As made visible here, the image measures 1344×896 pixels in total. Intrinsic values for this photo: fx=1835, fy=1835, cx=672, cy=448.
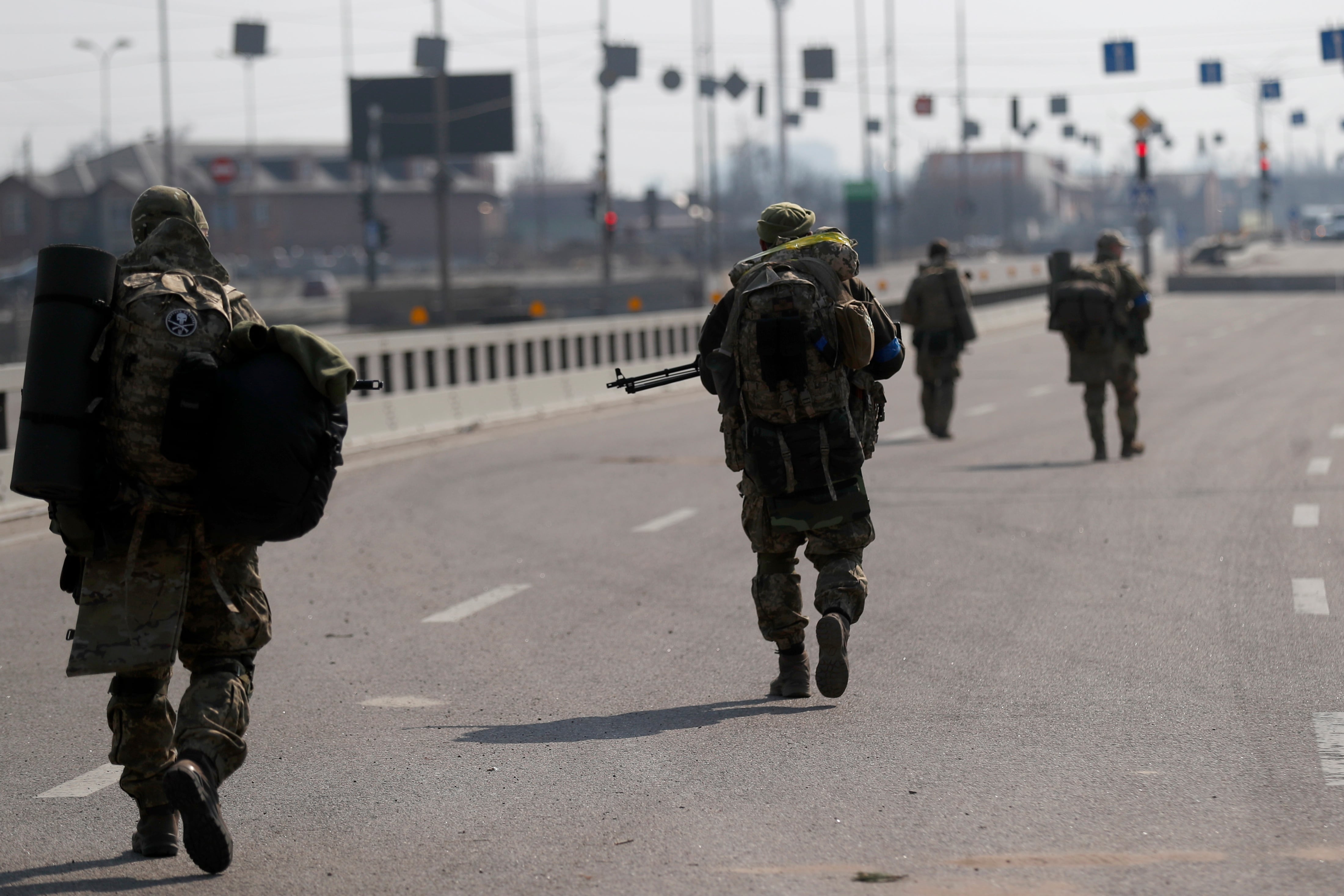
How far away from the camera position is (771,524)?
22.1 feet

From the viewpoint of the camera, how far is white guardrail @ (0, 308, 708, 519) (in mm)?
18328

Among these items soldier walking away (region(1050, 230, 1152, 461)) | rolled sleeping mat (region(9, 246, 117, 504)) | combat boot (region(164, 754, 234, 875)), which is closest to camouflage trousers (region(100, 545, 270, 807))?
combat boot (region(164, 754, 234, 875))

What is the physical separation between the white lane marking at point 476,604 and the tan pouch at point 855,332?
3.16 m

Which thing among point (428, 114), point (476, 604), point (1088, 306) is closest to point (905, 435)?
point (1088, 306)

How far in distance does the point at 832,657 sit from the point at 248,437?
2.55 m

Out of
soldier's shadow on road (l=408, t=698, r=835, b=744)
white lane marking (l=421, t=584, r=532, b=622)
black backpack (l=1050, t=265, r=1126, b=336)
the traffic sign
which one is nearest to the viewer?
soldier's shadow on road (l=408, t=698, r=835, b=744)

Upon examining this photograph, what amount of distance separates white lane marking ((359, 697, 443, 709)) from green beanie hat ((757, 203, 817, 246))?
2168mm

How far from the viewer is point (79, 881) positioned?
477 cm

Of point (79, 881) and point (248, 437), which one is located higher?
point (248, 437)

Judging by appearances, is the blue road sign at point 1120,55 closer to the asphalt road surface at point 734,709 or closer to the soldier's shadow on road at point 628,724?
the asphalt road surface at point 734,709

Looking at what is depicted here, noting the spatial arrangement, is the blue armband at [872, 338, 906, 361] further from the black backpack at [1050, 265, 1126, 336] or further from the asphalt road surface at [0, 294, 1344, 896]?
the black backpack at [1050, 265, 1126, 336]

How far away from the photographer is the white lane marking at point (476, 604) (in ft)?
29.6

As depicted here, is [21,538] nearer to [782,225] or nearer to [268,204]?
[782,225]

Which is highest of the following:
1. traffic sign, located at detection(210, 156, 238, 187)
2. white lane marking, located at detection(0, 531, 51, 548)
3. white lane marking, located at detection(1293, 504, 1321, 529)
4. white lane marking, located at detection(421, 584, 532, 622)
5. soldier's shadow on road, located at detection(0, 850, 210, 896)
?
traffic sign, located at detection(210, 156, 238, 187)
